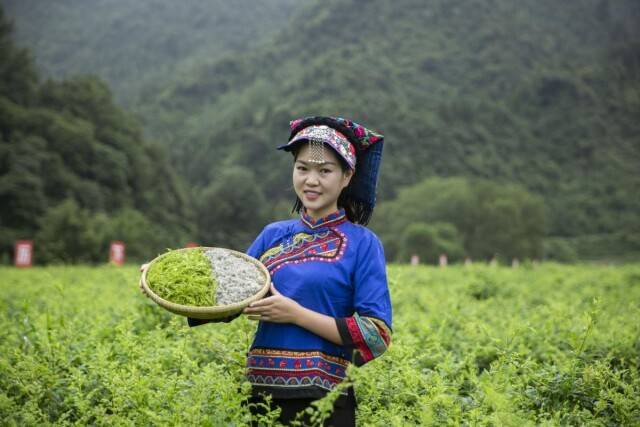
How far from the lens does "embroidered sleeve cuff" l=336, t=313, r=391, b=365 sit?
7.58 ft

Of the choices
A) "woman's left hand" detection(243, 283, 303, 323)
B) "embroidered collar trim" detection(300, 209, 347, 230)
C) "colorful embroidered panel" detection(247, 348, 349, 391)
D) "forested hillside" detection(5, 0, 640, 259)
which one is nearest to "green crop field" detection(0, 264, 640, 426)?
"colorful embroidered panel" detection(247, 348, 349, 391)

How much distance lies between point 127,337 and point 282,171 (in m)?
66.5

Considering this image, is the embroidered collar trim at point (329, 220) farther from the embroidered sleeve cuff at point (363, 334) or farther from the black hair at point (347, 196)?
the embroidered sleeve cuff at point (363, 334)

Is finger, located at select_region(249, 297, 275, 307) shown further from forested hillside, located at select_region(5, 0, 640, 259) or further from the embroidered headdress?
forested hillside, located at select_region(5, 0, 640, 259)

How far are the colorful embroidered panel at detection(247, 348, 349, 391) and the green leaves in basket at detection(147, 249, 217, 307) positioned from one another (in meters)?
0.37

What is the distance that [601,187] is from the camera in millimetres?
77500

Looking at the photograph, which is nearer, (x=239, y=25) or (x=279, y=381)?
(x=279, y=381)

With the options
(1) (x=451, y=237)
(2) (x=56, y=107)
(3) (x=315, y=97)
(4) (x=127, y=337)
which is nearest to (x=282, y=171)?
(3) (x=315, y=97)

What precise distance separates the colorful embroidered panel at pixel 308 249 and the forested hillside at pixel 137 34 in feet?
317

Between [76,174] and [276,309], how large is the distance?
36.1m

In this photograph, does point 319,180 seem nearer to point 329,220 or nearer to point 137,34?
point 329,220

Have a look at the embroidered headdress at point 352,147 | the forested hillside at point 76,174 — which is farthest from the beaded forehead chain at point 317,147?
the forested hillside at point 76,174

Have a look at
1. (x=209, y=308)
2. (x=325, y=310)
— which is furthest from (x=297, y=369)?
(x=209, y=308)

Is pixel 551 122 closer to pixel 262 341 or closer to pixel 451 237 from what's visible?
pixel 451 237
